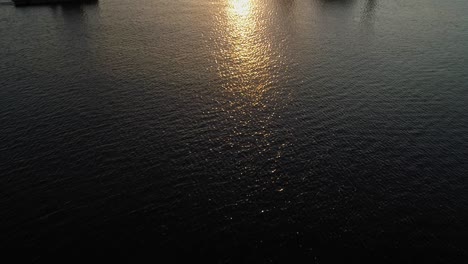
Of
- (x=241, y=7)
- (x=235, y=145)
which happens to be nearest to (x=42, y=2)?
(x=241, y=7)

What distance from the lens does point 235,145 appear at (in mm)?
59219

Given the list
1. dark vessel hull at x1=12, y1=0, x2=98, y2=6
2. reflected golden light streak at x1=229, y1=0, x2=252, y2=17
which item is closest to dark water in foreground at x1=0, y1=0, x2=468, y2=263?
reflected golden light streak at x1=229, y1=0, x2=252, y2=17

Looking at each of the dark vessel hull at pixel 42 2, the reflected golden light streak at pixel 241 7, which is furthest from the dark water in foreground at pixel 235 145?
the dark vessel hull at pixel 42 2

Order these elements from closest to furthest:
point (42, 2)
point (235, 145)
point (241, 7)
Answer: point (235, 145) → point (42, 2) → point (241, 7)

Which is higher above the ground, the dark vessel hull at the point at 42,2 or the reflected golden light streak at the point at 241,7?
the dark vessel hull at the point at 42,2

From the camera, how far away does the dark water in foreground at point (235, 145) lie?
43156mm

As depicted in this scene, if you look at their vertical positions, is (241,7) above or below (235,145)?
above

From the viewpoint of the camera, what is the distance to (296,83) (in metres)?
82.5

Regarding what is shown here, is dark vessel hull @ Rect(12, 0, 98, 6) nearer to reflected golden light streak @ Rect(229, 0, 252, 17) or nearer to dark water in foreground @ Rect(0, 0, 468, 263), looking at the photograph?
dark water in foreground @ Rect(0, 0, 468, 263)

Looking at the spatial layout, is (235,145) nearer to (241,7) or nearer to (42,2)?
(241,7)

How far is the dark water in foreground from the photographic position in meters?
43.2

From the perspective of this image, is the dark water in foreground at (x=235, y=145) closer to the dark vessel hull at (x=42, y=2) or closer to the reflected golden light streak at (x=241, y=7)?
the reflected golden light streak at (x=241, y=7)

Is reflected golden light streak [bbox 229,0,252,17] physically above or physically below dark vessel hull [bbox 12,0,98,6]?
below

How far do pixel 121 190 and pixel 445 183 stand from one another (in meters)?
45.1
